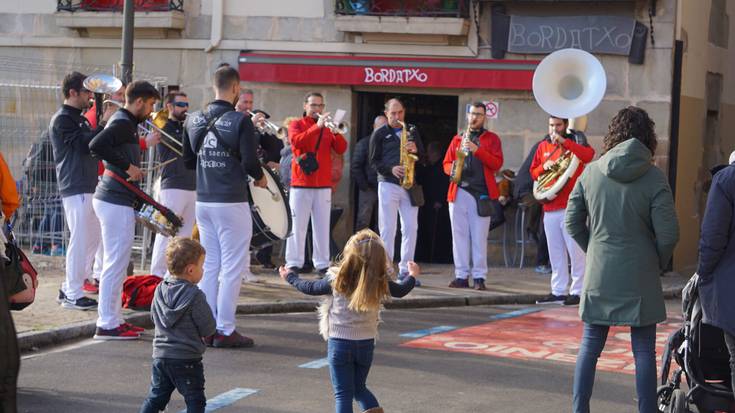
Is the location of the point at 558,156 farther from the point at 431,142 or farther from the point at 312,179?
the point at 431,142

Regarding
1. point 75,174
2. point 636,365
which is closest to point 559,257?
point 75,174

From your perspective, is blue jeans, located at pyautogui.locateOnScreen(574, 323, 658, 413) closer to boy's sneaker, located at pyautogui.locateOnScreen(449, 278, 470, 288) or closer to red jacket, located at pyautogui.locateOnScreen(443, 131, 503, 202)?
red jacket, located at pyautogui.locateOnScreen(443, 131, 503, 202)

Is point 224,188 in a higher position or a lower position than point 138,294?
higher

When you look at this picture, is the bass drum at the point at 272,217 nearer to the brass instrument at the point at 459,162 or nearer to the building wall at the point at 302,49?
the brass instrument at the point at 459,162

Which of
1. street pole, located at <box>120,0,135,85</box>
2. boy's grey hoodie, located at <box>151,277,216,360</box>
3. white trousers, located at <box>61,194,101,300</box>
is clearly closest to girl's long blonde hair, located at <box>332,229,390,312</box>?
boy's grey hoodie, located at <box>151,277,216,360</box>

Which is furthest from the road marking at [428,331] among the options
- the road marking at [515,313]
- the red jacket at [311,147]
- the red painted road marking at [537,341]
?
the red jacket at [311,147]

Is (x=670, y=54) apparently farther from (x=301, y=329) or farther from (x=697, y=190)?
(x=301, y=329)

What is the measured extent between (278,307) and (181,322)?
5318mm

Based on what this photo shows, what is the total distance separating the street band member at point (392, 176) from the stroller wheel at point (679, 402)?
672 cm

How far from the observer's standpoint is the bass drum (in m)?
10.7

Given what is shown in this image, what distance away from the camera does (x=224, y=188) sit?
9242 mm

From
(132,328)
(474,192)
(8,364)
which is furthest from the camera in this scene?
(474,192)

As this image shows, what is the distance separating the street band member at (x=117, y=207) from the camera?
9.59 metres

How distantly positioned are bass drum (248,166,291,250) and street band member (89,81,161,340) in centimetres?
134
